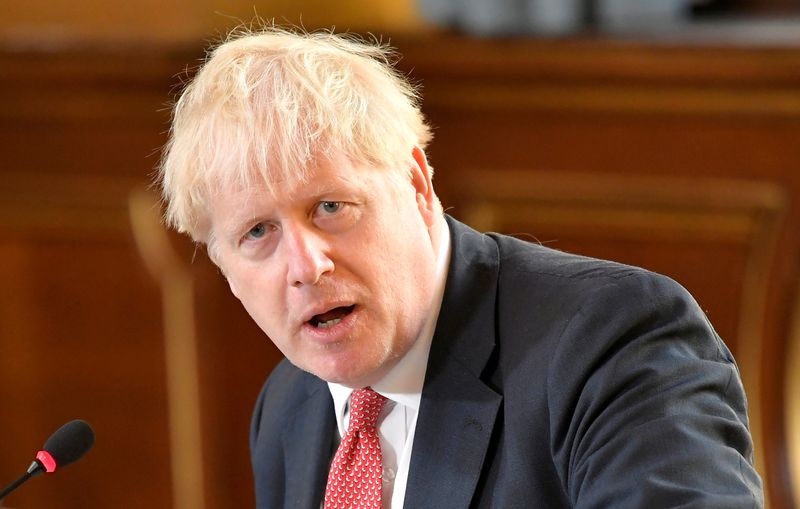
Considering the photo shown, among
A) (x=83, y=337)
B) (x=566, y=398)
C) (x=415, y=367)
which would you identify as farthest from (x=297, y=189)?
(x=83, y=337)

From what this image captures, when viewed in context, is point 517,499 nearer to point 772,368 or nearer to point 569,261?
point 569,261

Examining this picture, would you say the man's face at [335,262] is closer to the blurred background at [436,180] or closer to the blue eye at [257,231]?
the blue eye at [257,231]

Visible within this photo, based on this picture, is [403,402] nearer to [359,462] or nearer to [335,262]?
[359,462]

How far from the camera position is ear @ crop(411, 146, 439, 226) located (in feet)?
6.81

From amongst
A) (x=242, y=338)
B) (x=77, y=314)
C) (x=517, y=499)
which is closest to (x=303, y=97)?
(x=517, y=499)

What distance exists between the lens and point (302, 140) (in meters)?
1.90

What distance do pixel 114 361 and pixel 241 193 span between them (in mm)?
2432

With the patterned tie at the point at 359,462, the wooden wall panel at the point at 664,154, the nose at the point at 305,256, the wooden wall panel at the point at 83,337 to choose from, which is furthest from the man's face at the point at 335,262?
the wooden wall panel at the point at 83,337

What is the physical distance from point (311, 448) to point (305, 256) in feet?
1.77

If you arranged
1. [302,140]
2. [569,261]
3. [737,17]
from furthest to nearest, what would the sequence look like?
1. [737,17]
2. [569,261]
3. [302,140]

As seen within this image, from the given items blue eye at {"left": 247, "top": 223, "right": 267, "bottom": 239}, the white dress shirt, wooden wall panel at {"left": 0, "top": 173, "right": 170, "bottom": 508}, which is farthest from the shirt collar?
wooden wall panel at {"left": 0, "top": 173, "right": 170, "bottom": 508}

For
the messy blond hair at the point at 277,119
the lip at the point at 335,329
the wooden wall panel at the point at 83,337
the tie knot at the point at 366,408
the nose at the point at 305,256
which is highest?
the messy blond hair at the point at 277,119

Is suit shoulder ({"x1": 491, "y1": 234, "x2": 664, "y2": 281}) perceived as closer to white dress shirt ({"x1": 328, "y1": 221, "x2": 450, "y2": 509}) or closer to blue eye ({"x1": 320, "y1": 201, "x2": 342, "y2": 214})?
white dress shirt ({"x1": 328, "y1": 221, "x2": 450, "y2": 509})

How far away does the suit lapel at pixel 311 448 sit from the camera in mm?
2289
